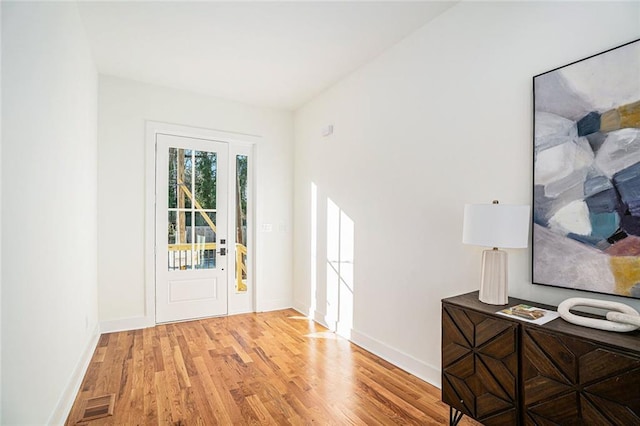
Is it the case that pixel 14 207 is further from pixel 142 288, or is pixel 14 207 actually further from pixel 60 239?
pixel 142 288

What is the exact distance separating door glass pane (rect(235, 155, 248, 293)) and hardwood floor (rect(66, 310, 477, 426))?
2.96 ft

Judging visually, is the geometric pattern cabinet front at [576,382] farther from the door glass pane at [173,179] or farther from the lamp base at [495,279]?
the door glass pane at [173,179]

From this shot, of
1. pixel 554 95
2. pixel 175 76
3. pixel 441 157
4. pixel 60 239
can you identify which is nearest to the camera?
pixel 554 95

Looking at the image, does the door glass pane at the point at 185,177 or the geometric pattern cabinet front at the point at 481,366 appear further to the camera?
the door glass pane at the point at 185,177

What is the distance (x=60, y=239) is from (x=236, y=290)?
262 cm

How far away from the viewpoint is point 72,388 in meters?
2.41

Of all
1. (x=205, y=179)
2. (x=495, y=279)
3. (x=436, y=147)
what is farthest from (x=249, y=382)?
(x=205, y=179)

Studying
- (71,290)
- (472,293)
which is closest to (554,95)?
(472,293)

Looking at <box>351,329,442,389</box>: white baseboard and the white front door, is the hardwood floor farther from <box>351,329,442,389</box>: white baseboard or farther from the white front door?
the white front door

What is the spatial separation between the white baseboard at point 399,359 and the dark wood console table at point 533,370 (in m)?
0.43

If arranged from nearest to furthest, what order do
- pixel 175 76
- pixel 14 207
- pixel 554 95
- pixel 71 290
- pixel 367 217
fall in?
pixel 14 207 < pixel 554 95 < pixel 71 290 < pixel 367 217 < pixel 175 76

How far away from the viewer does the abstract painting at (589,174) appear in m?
1.62

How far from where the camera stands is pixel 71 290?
2439 millimetres

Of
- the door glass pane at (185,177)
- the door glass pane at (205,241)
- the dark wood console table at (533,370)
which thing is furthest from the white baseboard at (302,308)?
the dark wood console table at (533,370)
